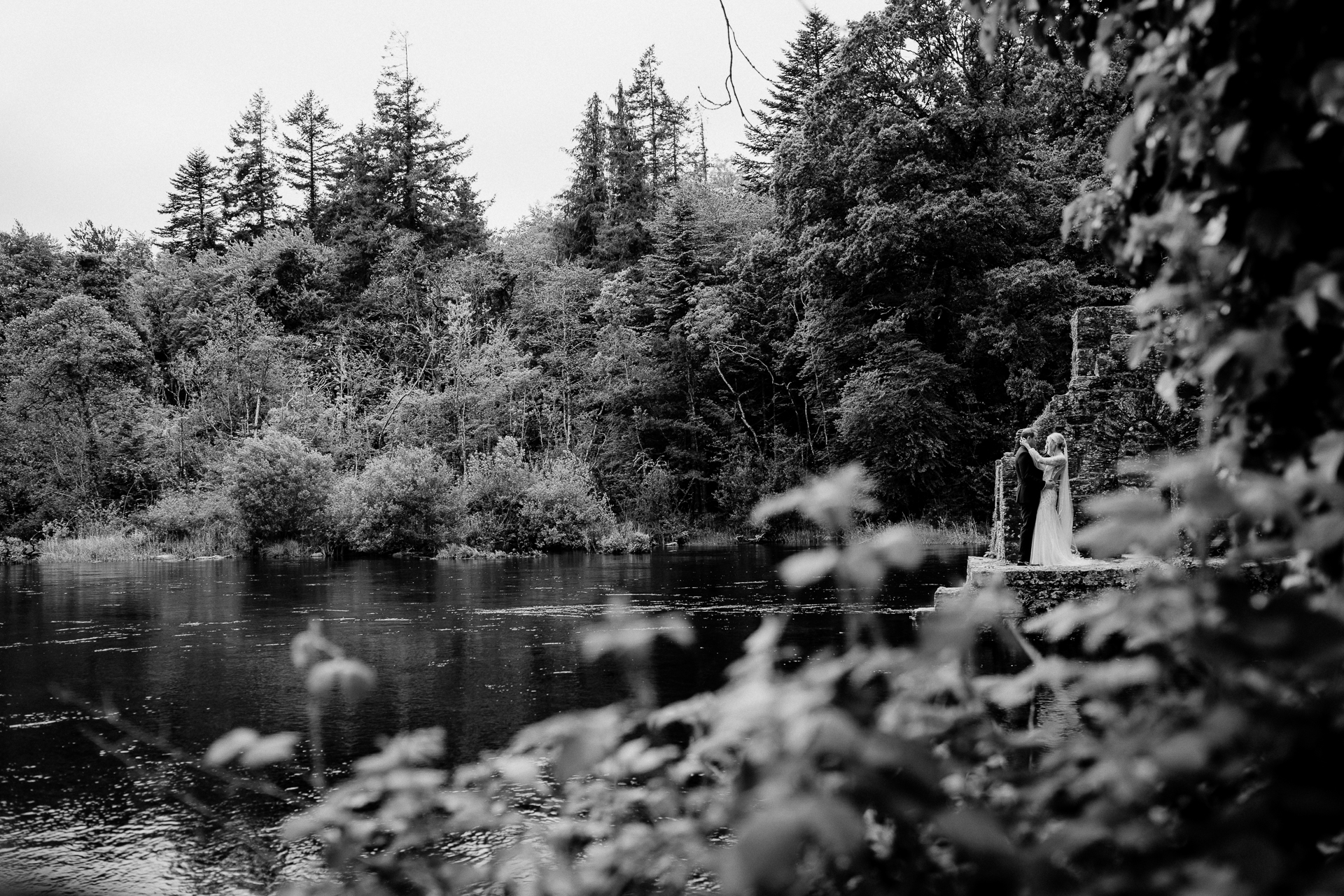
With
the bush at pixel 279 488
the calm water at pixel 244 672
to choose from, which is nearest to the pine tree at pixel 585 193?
the bush at pixel 279 488

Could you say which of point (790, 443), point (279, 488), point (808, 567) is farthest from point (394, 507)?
point (808, 567)

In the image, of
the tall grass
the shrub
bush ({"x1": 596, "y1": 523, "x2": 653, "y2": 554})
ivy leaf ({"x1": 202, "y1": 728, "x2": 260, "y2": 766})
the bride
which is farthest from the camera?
bush ({"x1": 596, "y1": 523, "x2": 653, "y2": 554})

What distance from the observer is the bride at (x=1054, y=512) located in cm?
1243

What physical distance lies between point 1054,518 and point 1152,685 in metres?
11.6

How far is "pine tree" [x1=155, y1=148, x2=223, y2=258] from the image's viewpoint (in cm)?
5816

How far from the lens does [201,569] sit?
79.3 ft

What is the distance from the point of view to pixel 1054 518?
12.6 meters

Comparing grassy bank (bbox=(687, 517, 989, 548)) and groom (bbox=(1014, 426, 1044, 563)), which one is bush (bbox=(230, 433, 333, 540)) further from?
groom (bbox=(1014, 426, 1044, 563))

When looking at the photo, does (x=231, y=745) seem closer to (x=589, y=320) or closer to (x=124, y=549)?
(x=124, y=549)

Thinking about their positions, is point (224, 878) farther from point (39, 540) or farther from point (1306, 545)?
point (39, 540)

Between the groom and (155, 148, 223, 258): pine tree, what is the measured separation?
56572mm

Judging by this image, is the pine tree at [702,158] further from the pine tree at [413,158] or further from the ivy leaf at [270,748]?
the ivy leaf at [270,748]

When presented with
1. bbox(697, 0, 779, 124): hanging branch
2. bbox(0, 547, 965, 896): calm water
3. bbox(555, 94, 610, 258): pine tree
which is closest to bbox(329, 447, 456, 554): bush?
bbox(0, 547, 965, 896): calm water

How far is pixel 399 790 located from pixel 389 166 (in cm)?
5395
